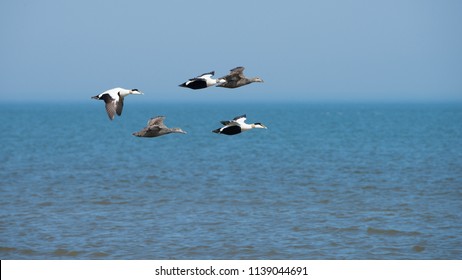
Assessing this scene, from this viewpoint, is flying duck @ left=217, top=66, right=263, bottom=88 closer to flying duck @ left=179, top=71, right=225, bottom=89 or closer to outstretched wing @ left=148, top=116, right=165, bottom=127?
flying duck @ left=179, top=71, right=225, bottom=89

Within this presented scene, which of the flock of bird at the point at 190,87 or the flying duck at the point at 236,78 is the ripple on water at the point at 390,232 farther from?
the flying duck at the point at 236,78

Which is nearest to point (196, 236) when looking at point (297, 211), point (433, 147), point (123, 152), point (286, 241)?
point (286, 241)

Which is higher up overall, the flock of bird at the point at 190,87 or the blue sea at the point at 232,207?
the flock of bird at the point at 190,87

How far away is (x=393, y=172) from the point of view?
155 ft

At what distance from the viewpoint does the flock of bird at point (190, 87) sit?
21797 mm

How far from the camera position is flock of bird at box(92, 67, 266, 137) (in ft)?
71.5

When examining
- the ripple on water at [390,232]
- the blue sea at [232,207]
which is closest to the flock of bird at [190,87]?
the blue sea at [232,207]

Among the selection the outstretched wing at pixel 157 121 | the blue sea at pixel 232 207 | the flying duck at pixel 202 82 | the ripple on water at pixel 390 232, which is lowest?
the ripple on water at pixel 390 232

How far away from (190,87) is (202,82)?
2.95 feet

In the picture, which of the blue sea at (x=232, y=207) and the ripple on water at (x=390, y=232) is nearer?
the blue sea at (x=232, y=207)

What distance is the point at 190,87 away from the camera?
2227cm

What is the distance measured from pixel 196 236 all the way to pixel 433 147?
44874mm

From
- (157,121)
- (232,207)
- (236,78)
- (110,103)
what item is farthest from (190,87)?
(232,207)

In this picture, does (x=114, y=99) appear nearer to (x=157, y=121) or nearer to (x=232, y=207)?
(x=157, y=121)
